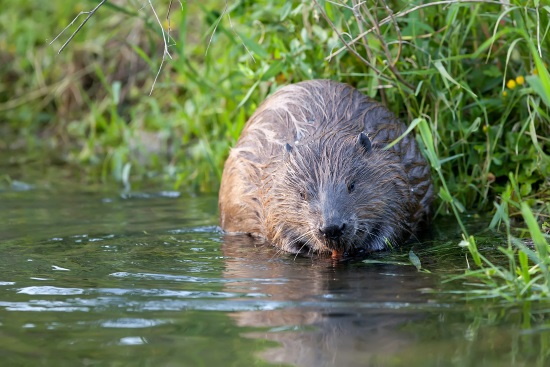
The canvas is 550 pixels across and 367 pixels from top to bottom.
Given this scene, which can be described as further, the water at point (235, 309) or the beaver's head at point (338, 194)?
the beaver's head at point (338, 194)

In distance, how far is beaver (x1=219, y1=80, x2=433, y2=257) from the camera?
406 centimetres

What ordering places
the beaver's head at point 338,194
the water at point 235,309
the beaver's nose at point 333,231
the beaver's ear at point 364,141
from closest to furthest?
the water at point 235,309, the beaver's nose at point 333,231, the beaver's head at point 338,194, the beaver's ear at point 364,141

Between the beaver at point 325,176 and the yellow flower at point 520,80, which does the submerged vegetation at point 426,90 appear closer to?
the yellow flower at point 520,80

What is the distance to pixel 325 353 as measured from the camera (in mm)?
2582

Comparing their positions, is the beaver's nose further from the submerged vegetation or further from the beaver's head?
the submerged vegetation

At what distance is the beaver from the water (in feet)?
0.44

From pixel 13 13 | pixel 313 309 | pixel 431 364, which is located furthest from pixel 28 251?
pixel 13 13

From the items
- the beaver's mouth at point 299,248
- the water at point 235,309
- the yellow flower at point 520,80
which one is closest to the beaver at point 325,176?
the beaver's mouth at point 299,248

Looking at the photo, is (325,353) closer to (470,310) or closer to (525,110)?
(470,310)

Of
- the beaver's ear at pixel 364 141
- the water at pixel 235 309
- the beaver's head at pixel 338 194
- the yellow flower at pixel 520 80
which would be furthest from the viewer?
the yellow flower at pixel 520 80

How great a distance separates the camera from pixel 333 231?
3.82m

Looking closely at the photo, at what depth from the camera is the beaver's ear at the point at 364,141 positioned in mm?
4169

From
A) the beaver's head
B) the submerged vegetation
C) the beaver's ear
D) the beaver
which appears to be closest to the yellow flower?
the submerged vegetation

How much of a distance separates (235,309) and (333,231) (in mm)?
866
